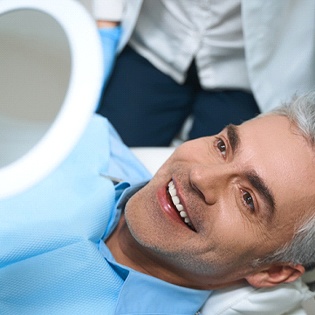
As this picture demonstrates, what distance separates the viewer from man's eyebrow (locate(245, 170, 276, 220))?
90cm

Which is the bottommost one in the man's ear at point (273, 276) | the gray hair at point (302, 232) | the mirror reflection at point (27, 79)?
the man's ear at point (273, 276)

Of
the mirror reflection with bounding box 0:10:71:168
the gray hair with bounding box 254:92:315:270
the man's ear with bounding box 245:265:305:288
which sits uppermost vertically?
the mirror reflection with bounding box 0:10:71:168

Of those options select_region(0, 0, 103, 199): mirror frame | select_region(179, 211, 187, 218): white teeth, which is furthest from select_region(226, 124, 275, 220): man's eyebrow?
select_region(0, 0, 103, 199): mirror frame

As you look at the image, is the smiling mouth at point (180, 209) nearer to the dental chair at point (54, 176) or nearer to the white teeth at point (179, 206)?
the white teeth at point (179, 206)

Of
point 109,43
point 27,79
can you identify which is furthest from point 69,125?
point 109,43

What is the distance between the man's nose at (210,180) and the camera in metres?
0.91

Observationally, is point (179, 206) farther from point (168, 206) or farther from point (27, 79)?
point (27, 79)

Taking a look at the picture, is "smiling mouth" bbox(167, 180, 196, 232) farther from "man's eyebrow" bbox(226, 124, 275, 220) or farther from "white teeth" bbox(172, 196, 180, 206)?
"man's eyebrow" bbox(226, 124, 275, 220)

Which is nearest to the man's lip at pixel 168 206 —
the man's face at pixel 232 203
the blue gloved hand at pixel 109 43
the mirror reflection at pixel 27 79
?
the man's face at pixel 232 203

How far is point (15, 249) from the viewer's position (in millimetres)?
929

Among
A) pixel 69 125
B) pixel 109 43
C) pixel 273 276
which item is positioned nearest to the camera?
pixel 69 125

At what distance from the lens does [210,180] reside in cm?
91

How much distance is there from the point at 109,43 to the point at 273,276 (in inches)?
28.5

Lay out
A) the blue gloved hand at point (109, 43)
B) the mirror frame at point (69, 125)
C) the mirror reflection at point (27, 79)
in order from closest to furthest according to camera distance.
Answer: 1. the mirror frame at point (69, 125)
2. the mirror reflection at point (27, 79)
3. the blue gloved hand at point (109, 43)
